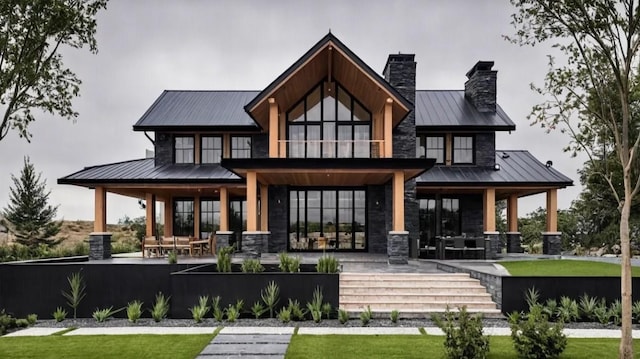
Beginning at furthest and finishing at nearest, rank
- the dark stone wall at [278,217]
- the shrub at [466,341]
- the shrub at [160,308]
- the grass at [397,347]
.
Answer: the dark stone wall at [278,217]
the shrub at [160,308]
the grass at [397,347]
the shrub at [466,341]

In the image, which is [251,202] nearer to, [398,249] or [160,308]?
[398,249]

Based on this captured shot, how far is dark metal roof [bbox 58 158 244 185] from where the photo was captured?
18.2 metres

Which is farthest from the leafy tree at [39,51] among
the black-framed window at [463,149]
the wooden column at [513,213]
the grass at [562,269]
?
the wooden column at [513,213]

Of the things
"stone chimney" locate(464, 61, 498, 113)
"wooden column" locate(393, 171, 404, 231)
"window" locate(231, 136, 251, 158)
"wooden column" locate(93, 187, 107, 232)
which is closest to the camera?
"wooden column" locate(393, 171, 404, 231)

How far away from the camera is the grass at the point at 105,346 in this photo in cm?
781

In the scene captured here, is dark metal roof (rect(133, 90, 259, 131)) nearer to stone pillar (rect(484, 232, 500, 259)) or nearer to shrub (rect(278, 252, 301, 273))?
shrub (rect(278, 252, 301, 273))

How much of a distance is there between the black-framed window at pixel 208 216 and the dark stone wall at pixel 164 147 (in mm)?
2451

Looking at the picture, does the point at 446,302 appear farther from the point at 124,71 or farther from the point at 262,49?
the point at 124,71

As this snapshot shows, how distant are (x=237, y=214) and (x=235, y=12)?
9073 mm

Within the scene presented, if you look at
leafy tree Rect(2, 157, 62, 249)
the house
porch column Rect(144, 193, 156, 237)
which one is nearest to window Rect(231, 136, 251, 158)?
the house

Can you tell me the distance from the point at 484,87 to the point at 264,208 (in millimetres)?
11478

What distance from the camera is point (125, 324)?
1084 cm

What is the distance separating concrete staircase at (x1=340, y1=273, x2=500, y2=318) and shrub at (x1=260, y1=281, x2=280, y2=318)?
157cm

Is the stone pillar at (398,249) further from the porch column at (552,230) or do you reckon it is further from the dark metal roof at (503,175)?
the porch column at (552,230)
